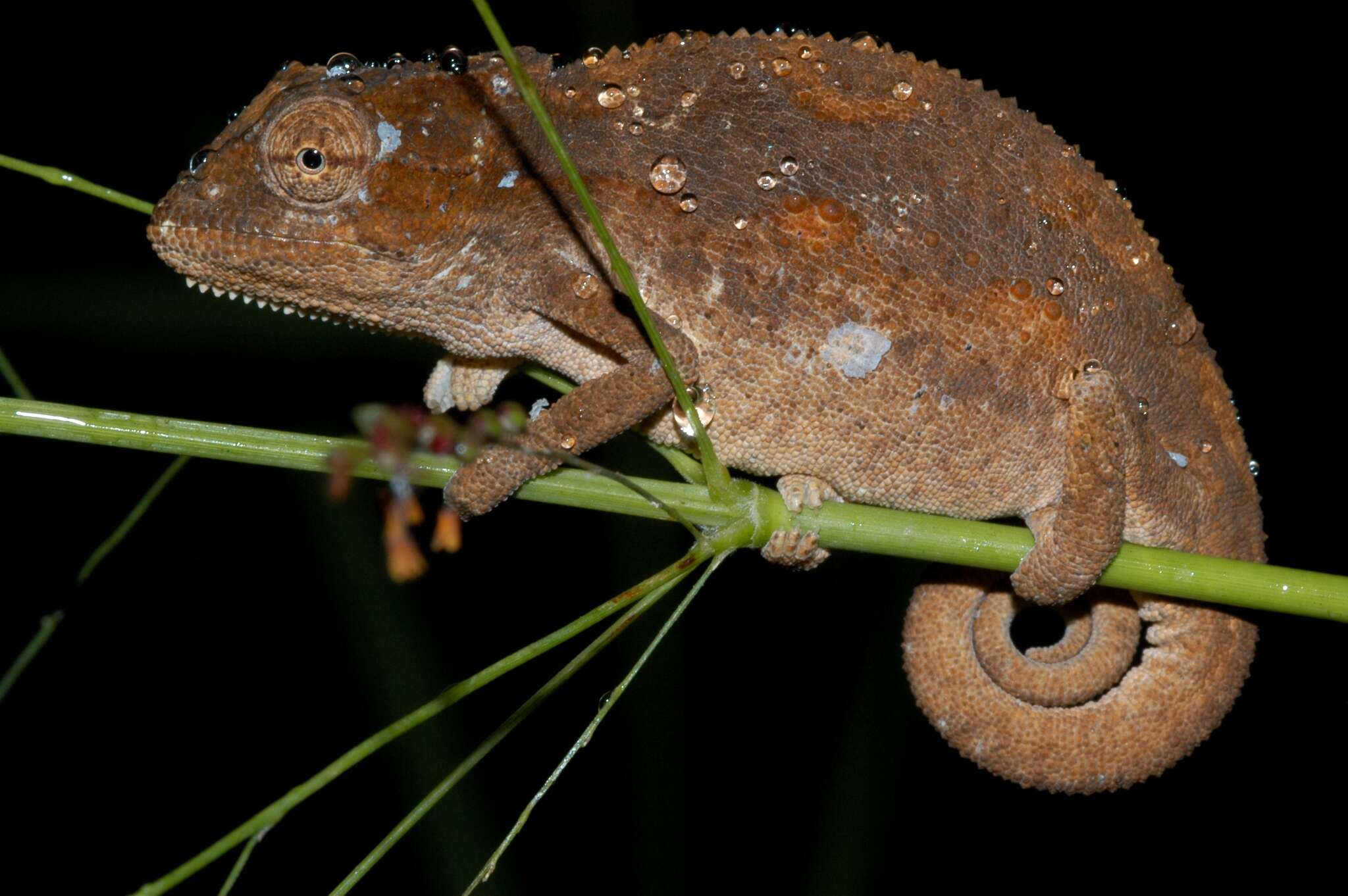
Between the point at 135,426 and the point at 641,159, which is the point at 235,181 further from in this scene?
the point at 641,159

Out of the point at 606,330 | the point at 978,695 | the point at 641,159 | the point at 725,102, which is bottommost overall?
the point at 978,695

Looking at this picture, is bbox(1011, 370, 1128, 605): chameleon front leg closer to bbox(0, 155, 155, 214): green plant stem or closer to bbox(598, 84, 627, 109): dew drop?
bbox(598, 84, 627, 109): dew drop

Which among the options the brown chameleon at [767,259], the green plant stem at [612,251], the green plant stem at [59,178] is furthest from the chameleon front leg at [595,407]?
the green plant stem at [59,178]

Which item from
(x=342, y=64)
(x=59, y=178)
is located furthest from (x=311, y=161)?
(x=59, y=178)

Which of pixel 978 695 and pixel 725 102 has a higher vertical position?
pixel 725 102

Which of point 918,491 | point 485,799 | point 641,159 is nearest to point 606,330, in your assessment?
point 641,159

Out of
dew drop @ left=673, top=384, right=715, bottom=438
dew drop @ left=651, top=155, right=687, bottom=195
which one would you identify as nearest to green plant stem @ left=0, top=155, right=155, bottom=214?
dew drop @ left=651, top=155, right=687, bottom=195
